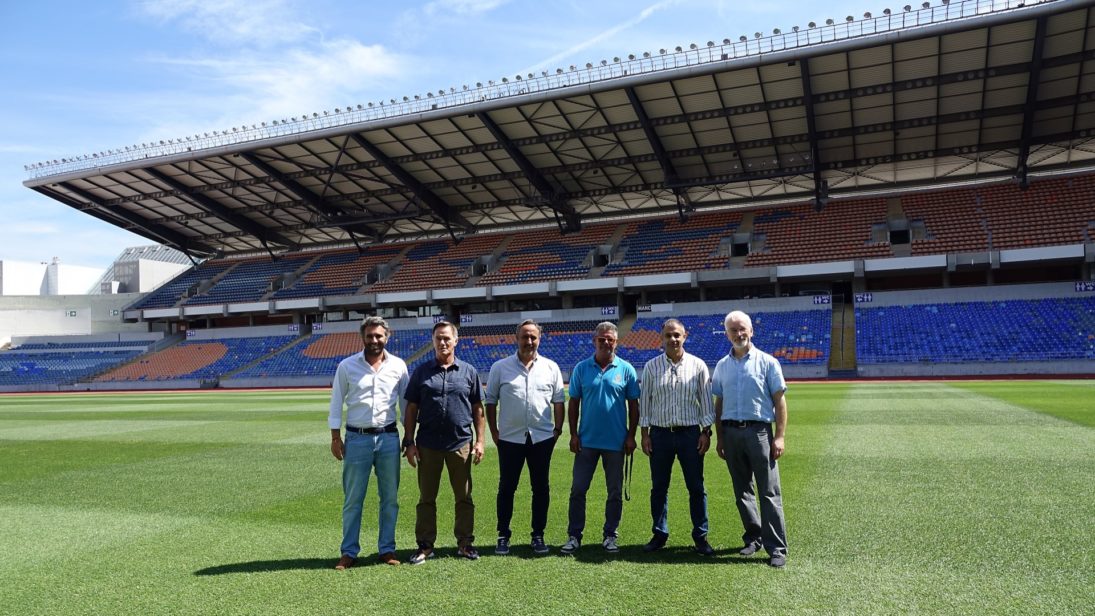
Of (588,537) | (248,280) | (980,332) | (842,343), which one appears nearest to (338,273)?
(248,280)

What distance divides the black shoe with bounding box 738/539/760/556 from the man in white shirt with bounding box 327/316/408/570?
2.84 m

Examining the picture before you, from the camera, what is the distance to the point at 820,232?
132 ft

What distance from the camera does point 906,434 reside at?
476 inches

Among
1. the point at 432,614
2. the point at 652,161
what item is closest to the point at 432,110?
the point at 652,161

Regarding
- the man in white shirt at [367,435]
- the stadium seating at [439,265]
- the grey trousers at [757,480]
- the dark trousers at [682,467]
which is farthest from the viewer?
the stadium seating at [439,265]

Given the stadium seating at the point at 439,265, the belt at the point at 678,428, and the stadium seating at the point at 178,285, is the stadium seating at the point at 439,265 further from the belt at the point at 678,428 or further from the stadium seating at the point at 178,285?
the belt at the point at 678,428

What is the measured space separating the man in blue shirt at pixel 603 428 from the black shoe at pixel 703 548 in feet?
2.20

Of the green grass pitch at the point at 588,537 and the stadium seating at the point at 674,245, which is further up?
the stadium seating at the point at 674,245

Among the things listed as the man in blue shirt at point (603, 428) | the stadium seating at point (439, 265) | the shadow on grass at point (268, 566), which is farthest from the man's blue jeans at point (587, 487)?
the stadium seating at point (439, 265)

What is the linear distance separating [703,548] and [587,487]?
1.07m

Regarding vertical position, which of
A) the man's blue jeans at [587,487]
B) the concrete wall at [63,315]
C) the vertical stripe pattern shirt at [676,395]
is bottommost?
the man's blue jeans at [587,487]

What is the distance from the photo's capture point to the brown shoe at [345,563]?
555cm

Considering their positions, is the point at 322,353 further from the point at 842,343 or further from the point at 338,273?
the point at 842,343

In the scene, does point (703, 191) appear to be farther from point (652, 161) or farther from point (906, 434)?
point (906, 434)
